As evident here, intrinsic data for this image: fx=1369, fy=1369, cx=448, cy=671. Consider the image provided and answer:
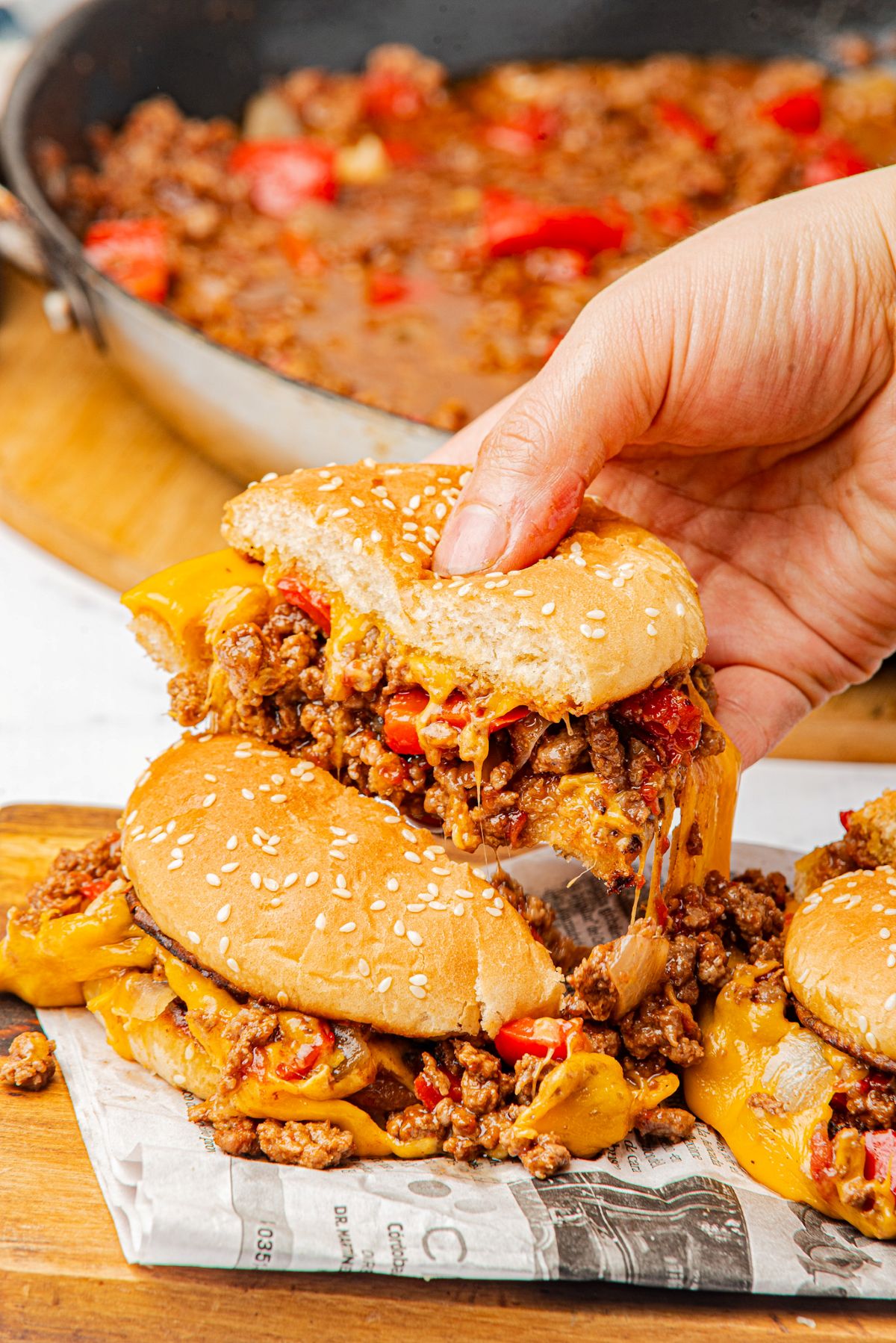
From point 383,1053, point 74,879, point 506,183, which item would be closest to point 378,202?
point 506,183

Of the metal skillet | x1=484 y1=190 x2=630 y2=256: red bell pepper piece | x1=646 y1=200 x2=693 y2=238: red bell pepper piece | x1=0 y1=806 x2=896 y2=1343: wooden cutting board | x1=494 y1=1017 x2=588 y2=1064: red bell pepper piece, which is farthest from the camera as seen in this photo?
x1=646 y1=200 x2=693 y2=238: red bell pepper piece

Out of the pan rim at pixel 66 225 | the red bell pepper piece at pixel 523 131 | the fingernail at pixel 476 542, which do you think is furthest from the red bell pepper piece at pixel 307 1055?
the red bell pepper piece at pixel 523 131

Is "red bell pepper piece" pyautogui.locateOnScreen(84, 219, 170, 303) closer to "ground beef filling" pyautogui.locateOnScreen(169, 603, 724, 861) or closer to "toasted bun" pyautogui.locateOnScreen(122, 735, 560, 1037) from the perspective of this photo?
"ground beef filling" pyautogui.locateOnScreen(169, 603, 724, 861)

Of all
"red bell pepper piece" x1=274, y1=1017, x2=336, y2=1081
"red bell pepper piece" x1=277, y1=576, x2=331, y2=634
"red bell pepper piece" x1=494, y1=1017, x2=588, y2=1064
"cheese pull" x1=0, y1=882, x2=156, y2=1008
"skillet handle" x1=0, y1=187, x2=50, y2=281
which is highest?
"skillet handle" x1=0, y1=187, x2=50, y2=281

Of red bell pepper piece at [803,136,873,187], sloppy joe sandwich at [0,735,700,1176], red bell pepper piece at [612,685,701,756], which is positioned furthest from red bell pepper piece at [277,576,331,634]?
red bell pepper piece at [803,136,873,187]

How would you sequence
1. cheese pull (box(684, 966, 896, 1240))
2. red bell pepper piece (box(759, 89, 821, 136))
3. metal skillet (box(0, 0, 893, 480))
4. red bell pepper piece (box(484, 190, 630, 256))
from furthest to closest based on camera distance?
red bell pepper piece (box(759, 89, 821, 136)) < red bell pepper piece (box(484, 190, 630, 256)) < metal skillet (box(0, 0, 893, 480)) < cheese pull (box(684, 966, 896, 1240))

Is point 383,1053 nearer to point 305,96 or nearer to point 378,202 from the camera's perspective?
point 378,202

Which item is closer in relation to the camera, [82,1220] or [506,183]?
[82,1220]
